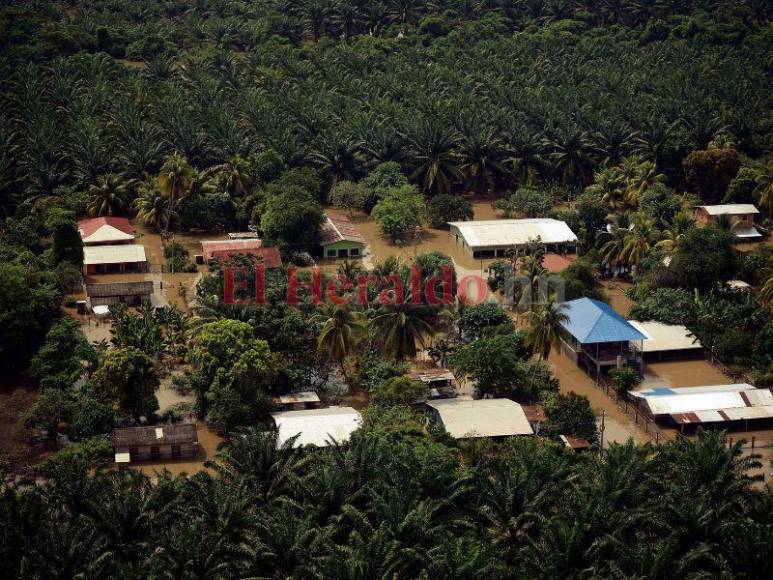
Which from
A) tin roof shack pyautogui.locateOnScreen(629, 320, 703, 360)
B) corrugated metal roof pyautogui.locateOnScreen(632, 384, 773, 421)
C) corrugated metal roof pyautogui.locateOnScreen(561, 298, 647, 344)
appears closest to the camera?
corrugated metal roof pyautogui.locateOnScreen(632, 384, 773, 421)

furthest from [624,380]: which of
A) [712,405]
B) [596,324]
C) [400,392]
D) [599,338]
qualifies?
[400,392]

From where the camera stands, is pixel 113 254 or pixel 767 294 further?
pixel 113 254

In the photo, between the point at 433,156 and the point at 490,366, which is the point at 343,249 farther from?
the point at 490,366

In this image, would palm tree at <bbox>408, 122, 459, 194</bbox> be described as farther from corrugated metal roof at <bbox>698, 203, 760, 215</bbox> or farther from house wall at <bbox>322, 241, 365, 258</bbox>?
corrugated metal roof at <bbox>698, 203, 760, 215</bbox>

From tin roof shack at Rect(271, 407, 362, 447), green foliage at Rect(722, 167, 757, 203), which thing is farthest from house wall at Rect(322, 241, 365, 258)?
green foliage at Rect(722, 167, 757, 203)

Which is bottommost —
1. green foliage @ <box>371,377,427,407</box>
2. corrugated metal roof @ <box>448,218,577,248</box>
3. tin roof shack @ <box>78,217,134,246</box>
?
green foliage @ <box>371,377,427,407</box>

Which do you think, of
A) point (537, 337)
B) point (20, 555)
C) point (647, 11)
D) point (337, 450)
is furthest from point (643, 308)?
point (647, 11)
